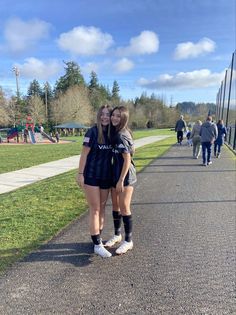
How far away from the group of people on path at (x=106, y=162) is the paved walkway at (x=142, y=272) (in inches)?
17.3

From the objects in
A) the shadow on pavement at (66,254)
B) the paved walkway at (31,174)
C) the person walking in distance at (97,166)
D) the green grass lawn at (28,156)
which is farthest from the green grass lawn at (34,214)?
the green grass lawn at (28,156)

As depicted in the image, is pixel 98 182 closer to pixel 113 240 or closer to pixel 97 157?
pixel 97 157

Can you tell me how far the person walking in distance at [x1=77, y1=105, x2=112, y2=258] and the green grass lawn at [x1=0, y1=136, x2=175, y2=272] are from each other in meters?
0.93

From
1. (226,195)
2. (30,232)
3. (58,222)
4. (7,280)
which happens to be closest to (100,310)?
(7,280)

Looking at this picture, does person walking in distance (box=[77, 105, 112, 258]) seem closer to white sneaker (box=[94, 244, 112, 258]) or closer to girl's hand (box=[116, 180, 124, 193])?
white sneaker (box=[94, 244, 112, 258])

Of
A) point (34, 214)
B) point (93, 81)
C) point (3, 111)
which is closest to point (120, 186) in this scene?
point (34, 214)

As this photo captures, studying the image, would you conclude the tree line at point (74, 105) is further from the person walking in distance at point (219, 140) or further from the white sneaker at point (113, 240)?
the white sneaker at point (113, 240)

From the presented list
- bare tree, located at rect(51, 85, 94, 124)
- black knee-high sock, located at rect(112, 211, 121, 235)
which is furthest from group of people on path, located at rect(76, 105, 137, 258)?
bare tree, located at rect(51, 85, 94, 124)

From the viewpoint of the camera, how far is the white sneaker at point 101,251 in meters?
3.96

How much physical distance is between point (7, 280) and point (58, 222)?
6.29 feet

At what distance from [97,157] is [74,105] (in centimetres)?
6550

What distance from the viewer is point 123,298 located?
9.95 feet

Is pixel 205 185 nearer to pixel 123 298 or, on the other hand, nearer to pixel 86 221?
pixel 86 221

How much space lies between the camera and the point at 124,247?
4133 millimetres
